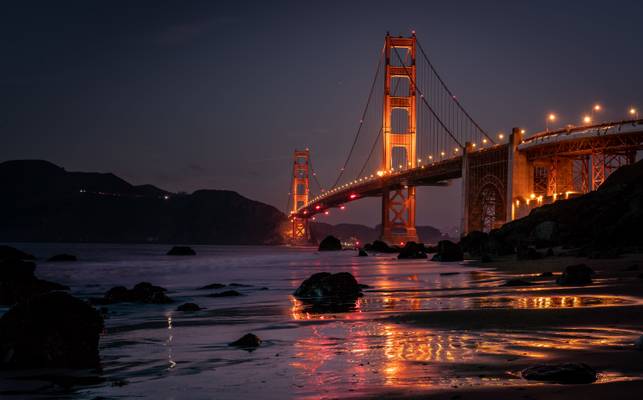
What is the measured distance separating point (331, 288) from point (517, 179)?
39.4 m

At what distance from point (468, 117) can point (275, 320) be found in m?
63.8

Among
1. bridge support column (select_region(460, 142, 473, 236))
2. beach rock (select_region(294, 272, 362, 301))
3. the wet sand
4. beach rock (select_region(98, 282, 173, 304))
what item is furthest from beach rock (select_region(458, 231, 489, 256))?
the wet sand

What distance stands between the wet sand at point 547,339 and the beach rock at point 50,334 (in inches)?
129

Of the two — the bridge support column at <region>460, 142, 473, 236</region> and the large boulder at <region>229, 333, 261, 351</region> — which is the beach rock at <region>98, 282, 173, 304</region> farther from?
the bridge support column at <region>460, 142, 473, 236</region>

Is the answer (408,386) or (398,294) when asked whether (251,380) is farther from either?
(398,294)

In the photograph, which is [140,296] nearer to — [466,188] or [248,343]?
[248,343]

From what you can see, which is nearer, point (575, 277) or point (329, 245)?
point (575, 277)

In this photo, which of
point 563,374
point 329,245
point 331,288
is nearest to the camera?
point 563,374

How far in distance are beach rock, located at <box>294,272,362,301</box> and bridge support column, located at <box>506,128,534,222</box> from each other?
38.5 meters

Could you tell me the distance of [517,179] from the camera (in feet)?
165

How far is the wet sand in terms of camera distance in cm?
432

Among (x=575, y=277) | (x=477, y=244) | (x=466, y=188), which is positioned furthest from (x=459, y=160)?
(x=575, y=277)

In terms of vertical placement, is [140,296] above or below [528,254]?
below

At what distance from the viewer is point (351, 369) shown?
5336 millimetres
